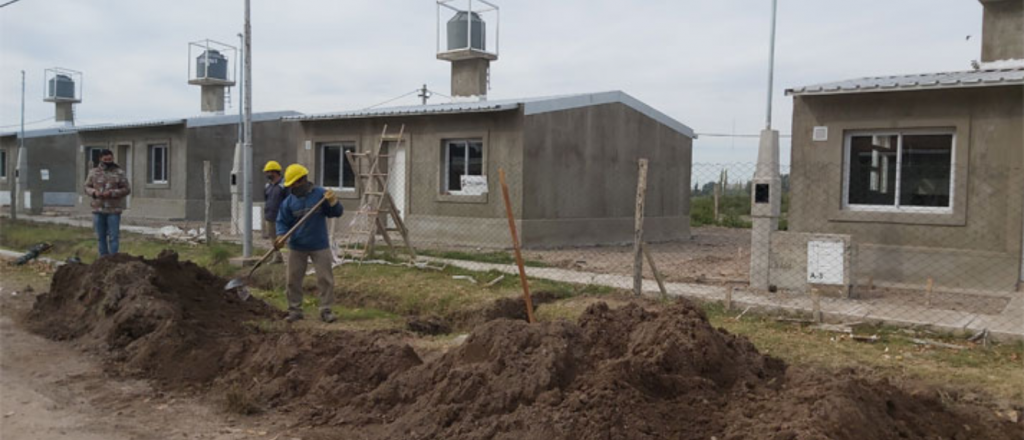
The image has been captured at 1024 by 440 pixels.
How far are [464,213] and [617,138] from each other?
420cm

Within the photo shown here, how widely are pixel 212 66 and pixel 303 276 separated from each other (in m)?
23.1

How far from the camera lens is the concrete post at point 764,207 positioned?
10633mm

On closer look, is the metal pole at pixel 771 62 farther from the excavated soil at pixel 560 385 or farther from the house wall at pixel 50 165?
the house wall at pixel 50 165

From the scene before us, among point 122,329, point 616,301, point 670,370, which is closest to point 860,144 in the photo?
point 616,301

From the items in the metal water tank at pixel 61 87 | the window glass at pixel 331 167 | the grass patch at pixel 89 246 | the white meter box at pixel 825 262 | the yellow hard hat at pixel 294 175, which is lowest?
the grass patch at pixel 89 246

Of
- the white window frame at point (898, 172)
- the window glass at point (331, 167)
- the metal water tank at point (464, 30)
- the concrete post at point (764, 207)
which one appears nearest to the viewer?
the concrete post at point (764, 207)

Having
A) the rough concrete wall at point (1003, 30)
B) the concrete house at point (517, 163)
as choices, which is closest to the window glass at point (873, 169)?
the rough concrete wall at point (1003, 30)

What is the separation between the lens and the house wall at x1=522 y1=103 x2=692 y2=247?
16859 millimetres

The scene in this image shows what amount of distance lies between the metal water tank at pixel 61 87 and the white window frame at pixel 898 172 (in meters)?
35.9

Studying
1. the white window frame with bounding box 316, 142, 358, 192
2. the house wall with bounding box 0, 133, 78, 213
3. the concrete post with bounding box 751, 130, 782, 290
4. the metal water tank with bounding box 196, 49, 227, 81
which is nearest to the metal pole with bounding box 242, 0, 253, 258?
the white window frame with bounding box 316, 142, 358, 192

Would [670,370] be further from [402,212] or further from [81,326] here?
[402,212]

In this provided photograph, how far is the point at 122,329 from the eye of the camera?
7617mm

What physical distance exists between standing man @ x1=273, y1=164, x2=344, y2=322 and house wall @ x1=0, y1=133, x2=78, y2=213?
27.6 m

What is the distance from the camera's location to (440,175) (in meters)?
17.9
